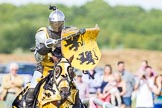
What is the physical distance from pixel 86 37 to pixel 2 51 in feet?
151

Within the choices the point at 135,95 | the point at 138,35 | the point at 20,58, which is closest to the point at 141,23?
the point at 138,35

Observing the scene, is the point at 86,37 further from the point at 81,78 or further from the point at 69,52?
the point at 81,78

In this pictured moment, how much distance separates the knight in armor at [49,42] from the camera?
11664mm

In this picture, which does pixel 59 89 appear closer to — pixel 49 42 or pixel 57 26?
pixel 49 42

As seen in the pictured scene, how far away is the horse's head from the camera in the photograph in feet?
36.8

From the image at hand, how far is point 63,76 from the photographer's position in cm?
1132

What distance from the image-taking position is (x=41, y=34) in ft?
38.9

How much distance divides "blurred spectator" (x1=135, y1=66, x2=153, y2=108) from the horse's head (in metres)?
6.31

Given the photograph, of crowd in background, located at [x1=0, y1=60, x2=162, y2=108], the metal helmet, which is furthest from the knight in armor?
crowd in background, located at [x1=0, y1=60, x2=162, y2=108]

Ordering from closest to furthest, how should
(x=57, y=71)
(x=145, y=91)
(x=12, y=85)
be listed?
(x=57, y=71), (x=12, y=85), (x=145, y=91)

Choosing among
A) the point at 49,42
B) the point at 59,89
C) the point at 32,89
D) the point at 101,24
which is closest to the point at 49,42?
the point at 49,42

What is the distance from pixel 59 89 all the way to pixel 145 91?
6.64 metres

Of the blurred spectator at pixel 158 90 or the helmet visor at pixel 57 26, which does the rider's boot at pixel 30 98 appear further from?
the blurred spectator at pixel 158 90

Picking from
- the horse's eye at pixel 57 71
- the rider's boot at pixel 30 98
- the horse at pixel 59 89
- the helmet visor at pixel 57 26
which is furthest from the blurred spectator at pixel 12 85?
the horse's eye at pixel 57 71
